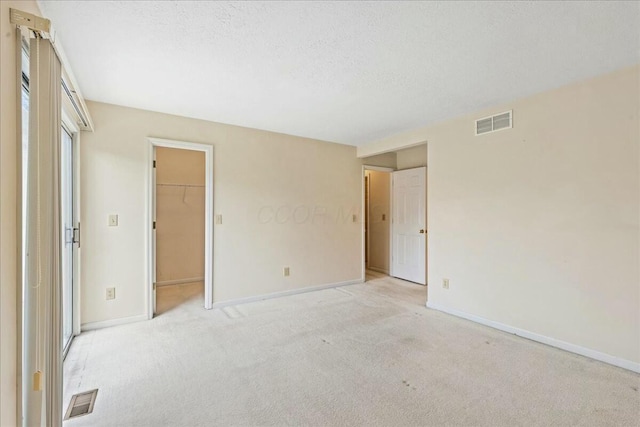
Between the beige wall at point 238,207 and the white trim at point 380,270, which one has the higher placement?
the beige wall at point 238,207

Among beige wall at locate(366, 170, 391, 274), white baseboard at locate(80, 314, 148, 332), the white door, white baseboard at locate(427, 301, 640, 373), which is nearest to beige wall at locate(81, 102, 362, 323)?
white baseboard at locate(80, 314, 148, 332)

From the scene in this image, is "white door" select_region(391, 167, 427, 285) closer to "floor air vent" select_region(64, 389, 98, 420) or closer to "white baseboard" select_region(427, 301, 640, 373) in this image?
"white baseboard" select_region(427, 301, 640, 373)

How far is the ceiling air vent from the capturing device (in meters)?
3.02

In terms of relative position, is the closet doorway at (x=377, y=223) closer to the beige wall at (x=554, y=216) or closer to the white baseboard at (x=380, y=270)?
the white baseboard at (x=380, y=270)

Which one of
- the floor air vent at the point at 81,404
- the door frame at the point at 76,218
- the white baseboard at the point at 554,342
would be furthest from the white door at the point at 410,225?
the door frame at the point at 76,218

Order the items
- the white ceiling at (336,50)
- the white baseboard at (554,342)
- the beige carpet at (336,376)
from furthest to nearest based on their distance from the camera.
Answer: the white baseboard at (554,342), the beige carpet at (336,376), the white ceiling at (336,50)

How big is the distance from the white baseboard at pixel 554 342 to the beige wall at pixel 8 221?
12.0ft

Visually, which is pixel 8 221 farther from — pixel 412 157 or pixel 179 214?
pixel 412 157

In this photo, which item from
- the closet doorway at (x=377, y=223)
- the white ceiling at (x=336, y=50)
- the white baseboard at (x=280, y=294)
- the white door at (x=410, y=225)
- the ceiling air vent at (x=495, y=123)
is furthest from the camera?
the closet doorway at (x=377, y=223)

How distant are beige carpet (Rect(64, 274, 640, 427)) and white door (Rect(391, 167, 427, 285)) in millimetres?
1765

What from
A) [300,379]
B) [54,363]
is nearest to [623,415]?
[300,379]

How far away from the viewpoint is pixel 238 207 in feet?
12.8

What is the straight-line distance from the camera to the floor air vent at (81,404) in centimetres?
180

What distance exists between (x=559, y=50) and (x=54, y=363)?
11.8ft
